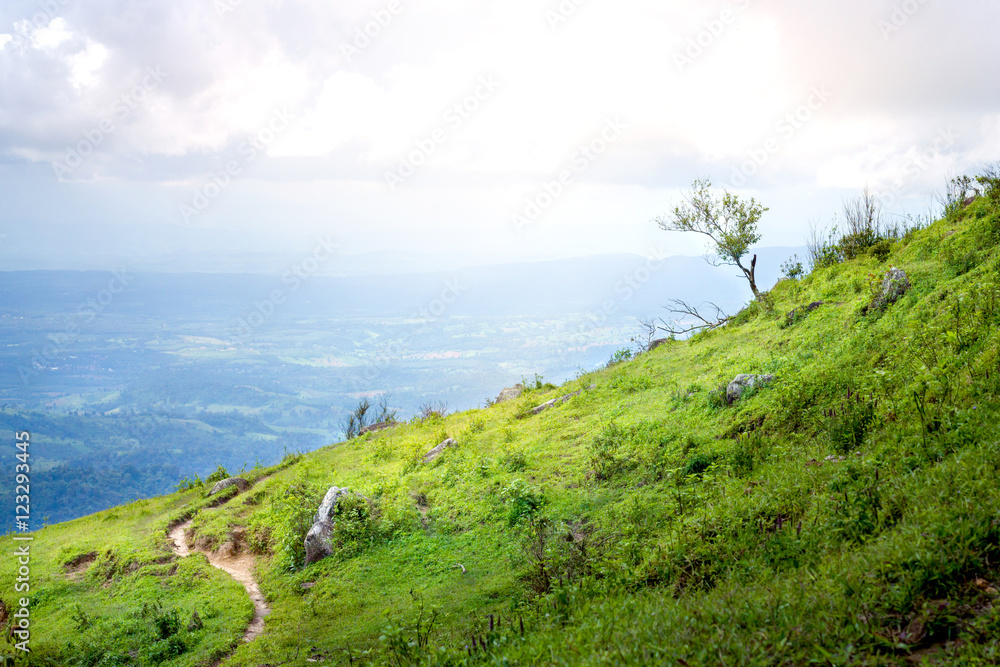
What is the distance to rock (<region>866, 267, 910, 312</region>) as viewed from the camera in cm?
1321

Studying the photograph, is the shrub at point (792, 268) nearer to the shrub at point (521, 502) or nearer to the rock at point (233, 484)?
the shrub at point (521, 502)

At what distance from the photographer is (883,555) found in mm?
5246

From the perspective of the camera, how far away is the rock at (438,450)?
18289 mm

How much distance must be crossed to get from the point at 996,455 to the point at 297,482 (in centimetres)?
1892

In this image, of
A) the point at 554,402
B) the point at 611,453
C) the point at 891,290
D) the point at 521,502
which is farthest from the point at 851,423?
the point at 554,402

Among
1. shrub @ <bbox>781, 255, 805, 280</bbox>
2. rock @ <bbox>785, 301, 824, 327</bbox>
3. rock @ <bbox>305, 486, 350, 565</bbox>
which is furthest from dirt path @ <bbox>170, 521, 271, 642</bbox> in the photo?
shrub @ <bbox>781, 255, 805, 280</bbox>

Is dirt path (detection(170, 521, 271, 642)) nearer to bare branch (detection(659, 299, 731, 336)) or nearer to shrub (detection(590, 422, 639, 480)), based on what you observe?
shrub (detection(590, 422, 639, 480))

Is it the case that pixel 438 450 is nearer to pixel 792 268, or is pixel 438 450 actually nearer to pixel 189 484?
pixel 189 484

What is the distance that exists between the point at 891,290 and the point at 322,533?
14.7 meters

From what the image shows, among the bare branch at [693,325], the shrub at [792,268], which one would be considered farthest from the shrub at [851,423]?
the shrub at [792,268]

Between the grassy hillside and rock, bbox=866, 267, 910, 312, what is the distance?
1.23 feet

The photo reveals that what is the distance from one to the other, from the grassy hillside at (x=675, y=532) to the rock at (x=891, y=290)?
37 centimetres

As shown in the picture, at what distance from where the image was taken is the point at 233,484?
22422 mm

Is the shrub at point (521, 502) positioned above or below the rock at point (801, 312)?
below
